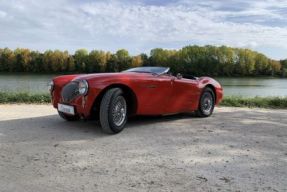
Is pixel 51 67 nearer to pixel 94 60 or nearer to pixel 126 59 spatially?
pixel 94 60

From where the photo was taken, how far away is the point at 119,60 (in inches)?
2290

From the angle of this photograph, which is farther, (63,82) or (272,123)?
(272,123)

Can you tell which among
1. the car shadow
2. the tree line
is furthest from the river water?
the tree line

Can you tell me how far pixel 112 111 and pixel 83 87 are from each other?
0.59 m

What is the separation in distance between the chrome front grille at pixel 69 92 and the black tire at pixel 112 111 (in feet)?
1.73

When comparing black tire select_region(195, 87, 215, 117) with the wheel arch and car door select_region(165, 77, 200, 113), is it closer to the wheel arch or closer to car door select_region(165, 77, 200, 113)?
car door select_region(165, 77, 200, 113)

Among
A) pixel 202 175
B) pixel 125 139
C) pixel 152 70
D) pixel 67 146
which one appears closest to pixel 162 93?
pixel 152 70

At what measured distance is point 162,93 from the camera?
680 cm

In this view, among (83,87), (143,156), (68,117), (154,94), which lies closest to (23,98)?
(68,117)

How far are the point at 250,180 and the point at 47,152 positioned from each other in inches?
98.6

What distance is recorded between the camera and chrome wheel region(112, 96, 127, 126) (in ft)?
19.4

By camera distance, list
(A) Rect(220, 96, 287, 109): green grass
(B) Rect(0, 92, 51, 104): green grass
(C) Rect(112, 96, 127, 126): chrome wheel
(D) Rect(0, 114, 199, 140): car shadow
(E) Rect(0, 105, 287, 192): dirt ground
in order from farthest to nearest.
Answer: (A) Rect(220, 96, 287, 109): green grass
(B) Rect(0, 92, 51, 104): green grass
(C) Rect(112, 96, 127, 126): chrome wheel
(D) Rect(0, 114, 199, 140): car shadow
(E) Rect(0, 105, 287, 192): dirt ground

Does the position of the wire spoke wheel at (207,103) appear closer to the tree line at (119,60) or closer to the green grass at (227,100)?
the green grass at (227,100)

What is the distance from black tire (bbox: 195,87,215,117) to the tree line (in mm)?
47777
